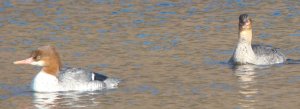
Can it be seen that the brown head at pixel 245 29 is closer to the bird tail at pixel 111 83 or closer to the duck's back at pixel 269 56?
the duck's back at pixel 269 56

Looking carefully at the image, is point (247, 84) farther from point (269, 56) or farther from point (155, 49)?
point (155, 49)

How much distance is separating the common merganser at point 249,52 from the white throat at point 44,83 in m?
5.63

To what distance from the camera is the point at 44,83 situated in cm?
2448

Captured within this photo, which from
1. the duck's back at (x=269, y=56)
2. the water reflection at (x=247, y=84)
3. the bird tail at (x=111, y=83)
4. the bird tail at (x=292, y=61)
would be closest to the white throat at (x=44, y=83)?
the bird tail at (x=111, y=83)

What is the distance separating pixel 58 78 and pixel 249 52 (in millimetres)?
6266

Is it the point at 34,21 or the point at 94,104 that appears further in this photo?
the point at 34,21

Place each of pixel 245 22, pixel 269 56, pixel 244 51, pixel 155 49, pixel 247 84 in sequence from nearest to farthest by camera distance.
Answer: pixel 247 84 < pixel 269 56 < pixel 244 51 < pixel 245 22 < pixel 155 49

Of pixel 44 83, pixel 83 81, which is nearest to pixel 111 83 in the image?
pixel 83 81

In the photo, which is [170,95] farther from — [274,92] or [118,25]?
[118,25]

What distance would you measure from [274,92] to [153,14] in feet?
44.7

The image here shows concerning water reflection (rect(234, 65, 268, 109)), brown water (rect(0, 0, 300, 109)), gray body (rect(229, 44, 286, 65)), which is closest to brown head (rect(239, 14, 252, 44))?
gray body (rect(229, 44, 286, 65))

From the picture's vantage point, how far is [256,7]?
38406 millimetres

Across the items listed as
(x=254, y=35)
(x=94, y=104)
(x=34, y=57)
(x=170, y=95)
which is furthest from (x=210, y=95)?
(x=254, y=35)

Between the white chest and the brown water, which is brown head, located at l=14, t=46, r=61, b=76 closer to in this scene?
the brown water
